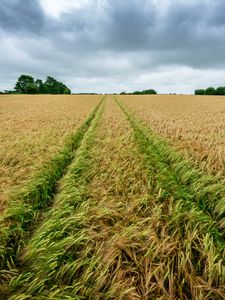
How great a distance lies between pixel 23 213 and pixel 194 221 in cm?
262

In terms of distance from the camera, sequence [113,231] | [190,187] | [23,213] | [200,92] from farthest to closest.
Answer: [200,92] → [190,187] → [23,213] → [113,231]

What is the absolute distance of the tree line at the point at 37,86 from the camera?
109331mm

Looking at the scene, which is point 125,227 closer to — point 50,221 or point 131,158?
point 50,221

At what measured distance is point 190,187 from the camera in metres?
4.22

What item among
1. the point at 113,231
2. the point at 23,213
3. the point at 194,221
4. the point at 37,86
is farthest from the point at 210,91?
the point at 23,213


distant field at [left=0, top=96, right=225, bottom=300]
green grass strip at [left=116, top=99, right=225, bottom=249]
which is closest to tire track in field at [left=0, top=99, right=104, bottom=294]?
distant field at [left=0, top=96, right=225, bottom=300]

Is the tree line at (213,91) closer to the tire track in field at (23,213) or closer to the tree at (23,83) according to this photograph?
the tree at (23,83)

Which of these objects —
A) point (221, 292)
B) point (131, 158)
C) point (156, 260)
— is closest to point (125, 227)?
point (156, 260)

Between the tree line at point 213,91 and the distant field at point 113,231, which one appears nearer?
the distant field at point 113,231

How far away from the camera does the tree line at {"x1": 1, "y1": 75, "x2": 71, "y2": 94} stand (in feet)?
359

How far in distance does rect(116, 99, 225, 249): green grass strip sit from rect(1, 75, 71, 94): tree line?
4502 inches

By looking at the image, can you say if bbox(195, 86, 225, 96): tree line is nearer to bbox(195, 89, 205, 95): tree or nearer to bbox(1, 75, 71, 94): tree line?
bbox(195, 89, 205, 95): tree

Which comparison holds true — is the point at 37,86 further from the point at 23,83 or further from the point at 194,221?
the point at 194,221

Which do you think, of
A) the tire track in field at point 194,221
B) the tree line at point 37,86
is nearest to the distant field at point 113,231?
the tire track in field at point 194,221
